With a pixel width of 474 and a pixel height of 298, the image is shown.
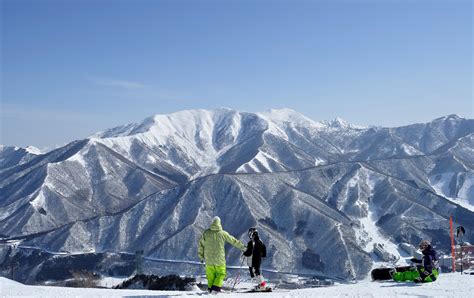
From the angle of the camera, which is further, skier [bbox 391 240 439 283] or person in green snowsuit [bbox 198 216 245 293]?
skier [bbox 391 240 439 283]

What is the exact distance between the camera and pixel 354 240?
194 m

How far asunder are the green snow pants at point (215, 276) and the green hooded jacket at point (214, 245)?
0.15 m

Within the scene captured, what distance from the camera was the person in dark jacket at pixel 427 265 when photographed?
22.5 meters

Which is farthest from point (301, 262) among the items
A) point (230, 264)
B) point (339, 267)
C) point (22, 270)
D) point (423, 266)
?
point (423, 266)

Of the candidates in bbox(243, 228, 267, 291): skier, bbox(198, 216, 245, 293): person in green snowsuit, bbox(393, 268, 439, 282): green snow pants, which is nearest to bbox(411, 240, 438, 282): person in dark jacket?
bbox(393, 268, 439, 282): green snow pants

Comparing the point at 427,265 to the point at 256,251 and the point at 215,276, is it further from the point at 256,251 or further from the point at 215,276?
the point at 215,276

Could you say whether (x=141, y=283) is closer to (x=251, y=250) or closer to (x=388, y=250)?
(x=251, y=250)

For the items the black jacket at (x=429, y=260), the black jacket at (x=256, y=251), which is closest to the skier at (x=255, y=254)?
the black jacket at (x=256, y=251)

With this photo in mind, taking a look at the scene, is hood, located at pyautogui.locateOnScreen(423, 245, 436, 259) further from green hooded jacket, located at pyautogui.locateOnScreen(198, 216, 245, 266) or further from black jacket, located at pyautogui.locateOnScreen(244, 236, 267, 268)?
green hooded jacket, located at pyautogui.locateOnScreen(198, 216, 245, 266)

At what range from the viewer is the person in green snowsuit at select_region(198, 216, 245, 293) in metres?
19.0

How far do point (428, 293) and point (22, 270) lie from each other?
199992 mm

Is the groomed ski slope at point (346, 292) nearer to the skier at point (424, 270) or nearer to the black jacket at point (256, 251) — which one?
the skier at point (424, 270)

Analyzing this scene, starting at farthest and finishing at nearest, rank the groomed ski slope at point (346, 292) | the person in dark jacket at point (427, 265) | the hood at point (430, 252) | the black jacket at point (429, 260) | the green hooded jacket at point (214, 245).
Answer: the hood at point (430, 252), the black jacket at point (429, 260), the person in dark jacket at point (427, 265), the green hooded jacket at point (214, 245), the groomed ski slope at point (346, 292)

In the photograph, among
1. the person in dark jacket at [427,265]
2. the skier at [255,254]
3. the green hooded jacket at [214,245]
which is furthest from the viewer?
the person in dark jacket at [427,265]
